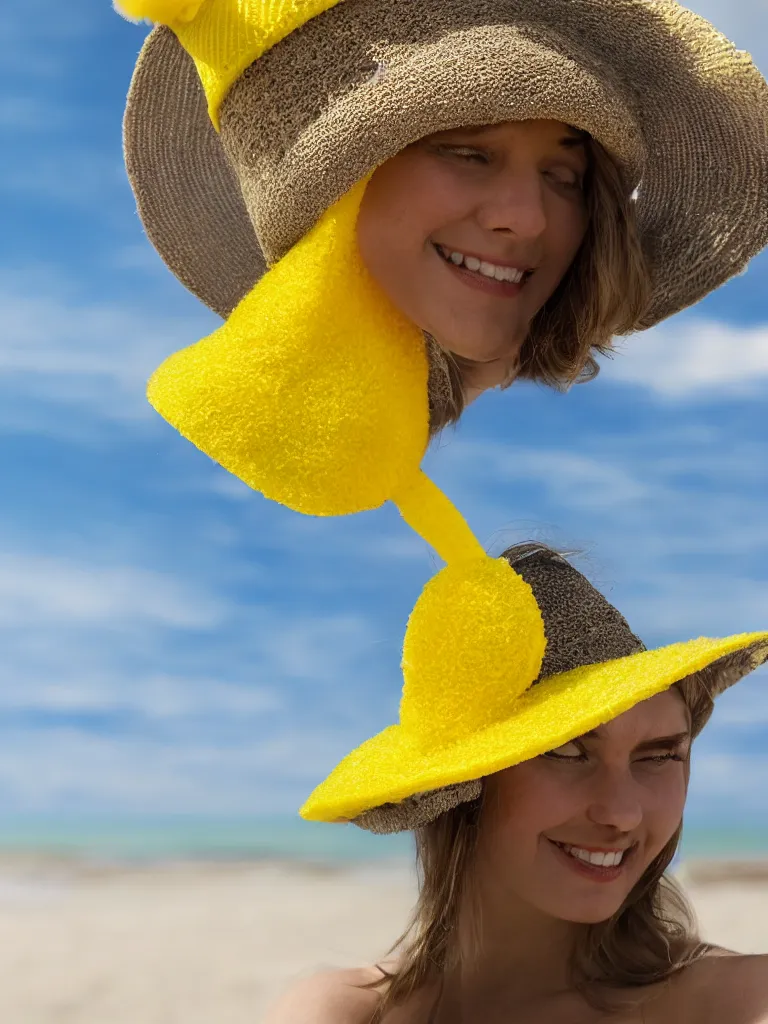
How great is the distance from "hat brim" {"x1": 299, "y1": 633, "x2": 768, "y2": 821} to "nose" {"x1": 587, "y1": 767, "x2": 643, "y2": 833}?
0.11 meters

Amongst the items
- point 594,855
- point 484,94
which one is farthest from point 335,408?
point 594,855

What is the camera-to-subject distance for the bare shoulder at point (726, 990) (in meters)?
1.70

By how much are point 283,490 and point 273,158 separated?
0.50 m

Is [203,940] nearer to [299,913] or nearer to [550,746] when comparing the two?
[299,913]

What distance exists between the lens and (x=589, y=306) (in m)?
1.99

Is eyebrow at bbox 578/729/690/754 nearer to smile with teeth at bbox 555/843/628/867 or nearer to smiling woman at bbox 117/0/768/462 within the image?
smile with teeth at bbox 555/843/628/867

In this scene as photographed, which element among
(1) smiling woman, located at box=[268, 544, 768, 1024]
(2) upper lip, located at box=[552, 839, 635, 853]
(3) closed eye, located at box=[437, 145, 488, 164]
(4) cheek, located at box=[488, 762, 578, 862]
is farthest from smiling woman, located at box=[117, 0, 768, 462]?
(2) upper lip, located at box=[552, 839, 635, 853]

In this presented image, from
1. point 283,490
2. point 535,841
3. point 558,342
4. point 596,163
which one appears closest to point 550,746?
point 535,841

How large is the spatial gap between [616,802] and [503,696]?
8.6 inches

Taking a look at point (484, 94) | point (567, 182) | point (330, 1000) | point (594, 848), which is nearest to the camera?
point (484, 94)

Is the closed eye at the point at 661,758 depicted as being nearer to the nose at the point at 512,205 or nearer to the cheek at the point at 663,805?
the cheek at the point at 663,805

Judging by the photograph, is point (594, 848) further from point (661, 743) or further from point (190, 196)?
point (190, 196)

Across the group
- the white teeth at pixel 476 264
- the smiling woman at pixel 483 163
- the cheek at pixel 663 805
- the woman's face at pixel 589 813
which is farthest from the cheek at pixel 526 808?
the white teeth at pixel 476 264

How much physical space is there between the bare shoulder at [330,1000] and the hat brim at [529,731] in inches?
15.0
